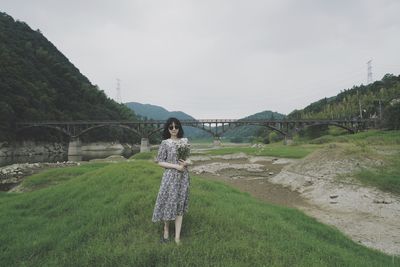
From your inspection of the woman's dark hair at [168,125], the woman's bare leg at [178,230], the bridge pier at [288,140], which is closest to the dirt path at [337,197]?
the woman's bare leg at [178,230]

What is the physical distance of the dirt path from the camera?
32.0 ft

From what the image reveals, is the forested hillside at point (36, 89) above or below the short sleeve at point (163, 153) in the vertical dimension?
above

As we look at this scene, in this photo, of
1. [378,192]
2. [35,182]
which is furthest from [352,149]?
[35,182]

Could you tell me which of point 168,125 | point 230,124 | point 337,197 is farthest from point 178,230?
point 230,124

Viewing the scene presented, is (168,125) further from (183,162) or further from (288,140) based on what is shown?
(288,140)

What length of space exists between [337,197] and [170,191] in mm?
11919

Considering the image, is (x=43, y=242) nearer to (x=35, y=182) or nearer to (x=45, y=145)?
(x=35, y=182)

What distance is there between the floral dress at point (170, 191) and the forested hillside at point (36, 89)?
67.6 m

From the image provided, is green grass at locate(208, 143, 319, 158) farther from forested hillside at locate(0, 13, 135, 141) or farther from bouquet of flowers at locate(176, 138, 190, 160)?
forested hillside at locate(0, 13, 135, 141)

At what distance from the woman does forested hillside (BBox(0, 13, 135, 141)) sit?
67622mm

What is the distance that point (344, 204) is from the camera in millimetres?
13289

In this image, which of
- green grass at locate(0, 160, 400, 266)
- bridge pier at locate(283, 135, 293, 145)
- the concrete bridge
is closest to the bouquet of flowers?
green grass at locate(0, 160, 400, 266)

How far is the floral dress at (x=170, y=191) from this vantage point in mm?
5566

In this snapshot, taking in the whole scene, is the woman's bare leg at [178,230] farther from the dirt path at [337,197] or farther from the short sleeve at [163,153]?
the dirt path at [337,197]
